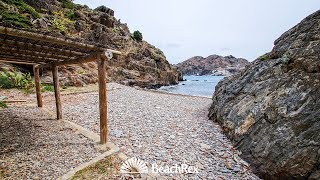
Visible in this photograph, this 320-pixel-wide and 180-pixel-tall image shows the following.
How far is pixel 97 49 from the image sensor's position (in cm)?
534

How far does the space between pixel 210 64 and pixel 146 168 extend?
175 m

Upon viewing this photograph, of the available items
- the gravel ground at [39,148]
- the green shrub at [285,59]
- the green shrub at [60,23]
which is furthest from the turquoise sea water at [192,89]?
the gravel ground at [39,148]

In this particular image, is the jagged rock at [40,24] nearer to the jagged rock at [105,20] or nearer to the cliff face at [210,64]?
the jagged rock at [105,20]

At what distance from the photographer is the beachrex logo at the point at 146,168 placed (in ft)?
14.8

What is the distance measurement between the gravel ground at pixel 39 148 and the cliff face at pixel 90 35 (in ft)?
39.6

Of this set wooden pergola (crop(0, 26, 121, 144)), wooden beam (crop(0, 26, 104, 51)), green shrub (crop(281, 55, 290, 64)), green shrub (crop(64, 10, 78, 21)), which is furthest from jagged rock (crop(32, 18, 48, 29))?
green shrub (crop(281, 55, 290, 64))

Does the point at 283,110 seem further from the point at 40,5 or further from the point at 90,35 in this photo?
the point at 40,5

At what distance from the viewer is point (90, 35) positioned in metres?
30.2

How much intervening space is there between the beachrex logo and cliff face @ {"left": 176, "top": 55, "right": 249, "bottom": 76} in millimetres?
154647

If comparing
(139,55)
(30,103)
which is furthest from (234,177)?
(139,55)

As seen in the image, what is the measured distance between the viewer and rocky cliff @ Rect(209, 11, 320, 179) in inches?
166

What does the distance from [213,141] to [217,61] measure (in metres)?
176

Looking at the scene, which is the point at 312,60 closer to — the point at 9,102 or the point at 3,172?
the point at 3,172

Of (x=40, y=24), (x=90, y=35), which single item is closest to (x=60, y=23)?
(x=40, y=24)
